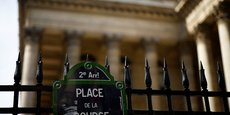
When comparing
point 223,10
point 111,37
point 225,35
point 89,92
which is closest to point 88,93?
point 89,92

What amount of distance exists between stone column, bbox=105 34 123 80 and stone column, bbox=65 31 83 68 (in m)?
2.30

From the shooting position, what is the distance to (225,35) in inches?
846

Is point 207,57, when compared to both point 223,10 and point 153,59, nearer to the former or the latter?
point 223,10

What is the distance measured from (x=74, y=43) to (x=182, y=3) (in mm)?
8958

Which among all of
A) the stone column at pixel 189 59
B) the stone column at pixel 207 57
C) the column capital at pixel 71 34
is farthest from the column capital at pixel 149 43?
the column capital at pixel 71 34

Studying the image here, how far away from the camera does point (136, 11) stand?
2827 cm

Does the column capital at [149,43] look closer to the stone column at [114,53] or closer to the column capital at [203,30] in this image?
the stone column at [114,53]

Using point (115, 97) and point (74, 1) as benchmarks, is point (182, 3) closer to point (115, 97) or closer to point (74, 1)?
point (74, 1)

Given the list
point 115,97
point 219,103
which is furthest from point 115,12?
point 115,97

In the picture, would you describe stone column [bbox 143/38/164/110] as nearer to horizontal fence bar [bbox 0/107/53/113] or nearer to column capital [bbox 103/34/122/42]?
column capital [bbox 103/34/122/42]

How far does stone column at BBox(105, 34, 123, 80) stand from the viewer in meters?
26.3

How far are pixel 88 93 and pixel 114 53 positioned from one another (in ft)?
72.6

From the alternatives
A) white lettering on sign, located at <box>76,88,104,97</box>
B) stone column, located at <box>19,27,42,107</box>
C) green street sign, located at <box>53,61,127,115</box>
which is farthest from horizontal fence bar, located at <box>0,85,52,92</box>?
stone column, located at <box>19,27,42,107</box>

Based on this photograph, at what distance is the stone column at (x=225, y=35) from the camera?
2073 centimetres
